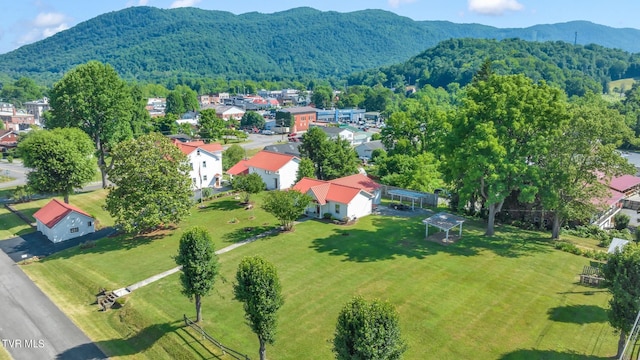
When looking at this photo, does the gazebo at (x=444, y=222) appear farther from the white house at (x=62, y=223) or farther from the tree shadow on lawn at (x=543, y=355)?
the white house at (x=62, y=223)

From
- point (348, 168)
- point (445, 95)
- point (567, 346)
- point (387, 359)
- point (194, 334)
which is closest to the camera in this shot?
point (387, 359)

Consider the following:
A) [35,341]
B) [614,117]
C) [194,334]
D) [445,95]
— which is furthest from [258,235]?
[445,95]

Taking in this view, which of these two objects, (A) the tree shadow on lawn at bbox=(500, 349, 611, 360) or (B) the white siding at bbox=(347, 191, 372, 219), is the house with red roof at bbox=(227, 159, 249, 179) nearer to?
(B) the white siding at bbox=(347, 191, 372, 219)

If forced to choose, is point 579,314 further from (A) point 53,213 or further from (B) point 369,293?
(A) point 53,213

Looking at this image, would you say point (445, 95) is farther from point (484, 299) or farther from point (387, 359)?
point (387, 359)

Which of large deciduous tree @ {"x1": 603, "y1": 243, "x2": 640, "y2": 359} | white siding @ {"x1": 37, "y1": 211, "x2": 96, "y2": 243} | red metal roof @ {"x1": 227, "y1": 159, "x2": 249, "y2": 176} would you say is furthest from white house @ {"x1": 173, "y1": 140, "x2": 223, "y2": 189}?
large deciduous tree @ {"x1": 603, "y1": 243, "x2": 640, "y2": 359}
